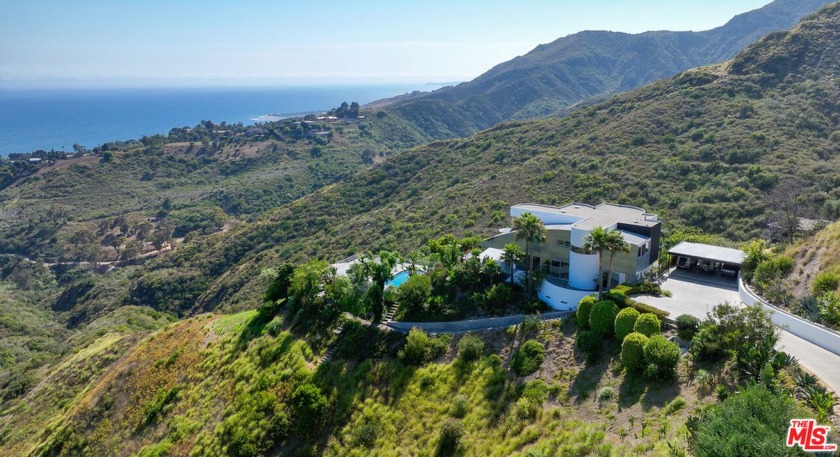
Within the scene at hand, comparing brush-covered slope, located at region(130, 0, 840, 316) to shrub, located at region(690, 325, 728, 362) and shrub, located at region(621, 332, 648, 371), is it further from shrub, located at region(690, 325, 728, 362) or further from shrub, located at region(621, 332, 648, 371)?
shrub, located at region(621, 332, 648, 371)

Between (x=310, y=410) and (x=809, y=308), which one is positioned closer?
(x=809, y=308)

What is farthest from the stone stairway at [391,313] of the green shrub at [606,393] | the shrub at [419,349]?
the green shrub at [606,393]

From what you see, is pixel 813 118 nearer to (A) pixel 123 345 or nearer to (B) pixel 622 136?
(B) pixel 622 136

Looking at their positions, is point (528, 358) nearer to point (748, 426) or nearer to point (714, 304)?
point (714, 304)

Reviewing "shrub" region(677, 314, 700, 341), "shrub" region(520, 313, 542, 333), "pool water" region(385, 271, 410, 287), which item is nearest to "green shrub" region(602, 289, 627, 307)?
"shrub" region(677, 314, 700, 341)

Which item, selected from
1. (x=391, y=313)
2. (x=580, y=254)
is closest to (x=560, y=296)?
(x=580, y=254)
